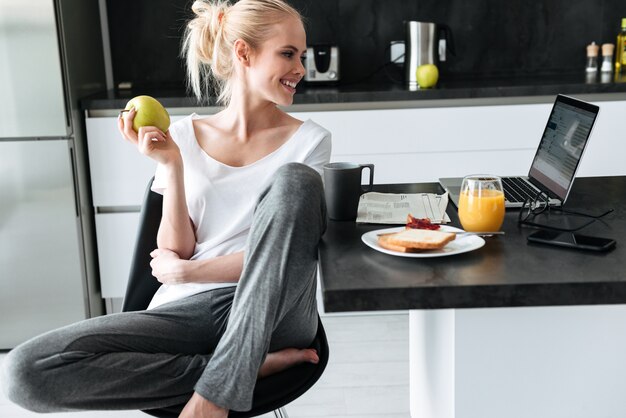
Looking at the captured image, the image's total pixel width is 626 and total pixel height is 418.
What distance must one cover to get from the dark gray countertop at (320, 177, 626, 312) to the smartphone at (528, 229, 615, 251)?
0.01 metres

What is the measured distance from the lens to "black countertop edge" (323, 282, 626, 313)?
1112 mm

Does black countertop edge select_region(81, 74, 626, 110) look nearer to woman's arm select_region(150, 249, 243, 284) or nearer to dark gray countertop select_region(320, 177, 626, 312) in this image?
woman's arm select_region(150, 249, 243, 284)

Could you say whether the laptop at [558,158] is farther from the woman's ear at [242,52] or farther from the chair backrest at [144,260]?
the chair backrest at [144,260]

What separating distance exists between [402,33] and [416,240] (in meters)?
2.39

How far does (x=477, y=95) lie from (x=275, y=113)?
130 cm

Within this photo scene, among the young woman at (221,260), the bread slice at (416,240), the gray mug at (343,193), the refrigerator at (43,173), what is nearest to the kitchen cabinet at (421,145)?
the refrigerator at (43,173)

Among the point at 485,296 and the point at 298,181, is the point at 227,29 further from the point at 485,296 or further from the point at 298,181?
the point at 485,296

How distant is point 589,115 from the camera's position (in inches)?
59.5

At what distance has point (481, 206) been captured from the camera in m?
1.38

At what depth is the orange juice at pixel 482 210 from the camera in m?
1.38

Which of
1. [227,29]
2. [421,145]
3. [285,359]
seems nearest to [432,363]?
[285,359]

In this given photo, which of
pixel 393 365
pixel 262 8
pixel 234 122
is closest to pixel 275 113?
pixel 234 122

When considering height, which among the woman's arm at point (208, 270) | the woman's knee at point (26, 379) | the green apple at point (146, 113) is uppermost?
the green apple at point (146, 113)

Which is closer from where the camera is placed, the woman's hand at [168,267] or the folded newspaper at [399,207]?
the folded newspaper at [399,207]
